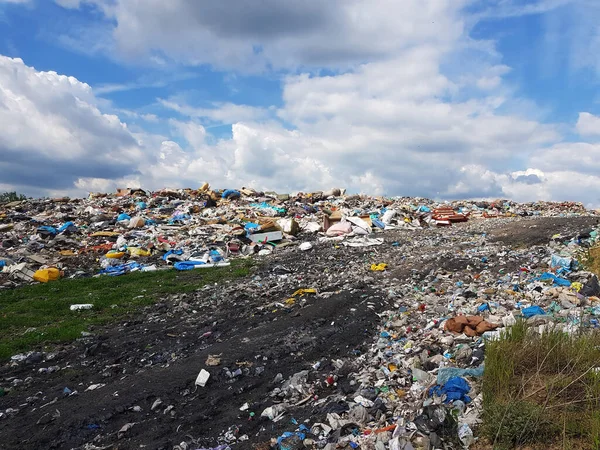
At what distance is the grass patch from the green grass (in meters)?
A: 6.13

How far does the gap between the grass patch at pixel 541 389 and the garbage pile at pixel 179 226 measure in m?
8.86

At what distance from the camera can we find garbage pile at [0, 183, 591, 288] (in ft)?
37.1

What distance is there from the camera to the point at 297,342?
5.59m

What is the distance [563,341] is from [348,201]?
1767 centimetres

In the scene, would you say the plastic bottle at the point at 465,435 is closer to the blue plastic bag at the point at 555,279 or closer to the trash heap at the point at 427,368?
the trash heap at the point at 427,368

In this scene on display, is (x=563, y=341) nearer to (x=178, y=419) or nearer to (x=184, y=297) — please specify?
(x=178, y=419)

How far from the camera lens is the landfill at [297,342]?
3660 millimetres

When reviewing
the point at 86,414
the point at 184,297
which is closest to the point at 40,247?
the point at 184,297

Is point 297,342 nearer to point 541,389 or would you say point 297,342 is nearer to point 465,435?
point 465,435

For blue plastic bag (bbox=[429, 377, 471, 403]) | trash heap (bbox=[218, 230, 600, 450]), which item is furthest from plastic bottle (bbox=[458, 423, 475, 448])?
blue plastic bag (bbox=[429, 377, 471, 403])

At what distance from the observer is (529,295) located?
19.5 feet

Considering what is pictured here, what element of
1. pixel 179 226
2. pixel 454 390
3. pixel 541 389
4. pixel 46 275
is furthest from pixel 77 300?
pixel 541 389

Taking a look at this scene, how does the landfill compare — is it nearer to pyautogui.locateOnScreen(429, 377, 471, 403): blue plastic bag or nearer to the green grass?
pyautogui.locateOnScreen(429, 377, 471, 403): blue plastic bag

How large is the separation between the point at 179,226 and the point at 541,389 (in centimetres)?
1361
